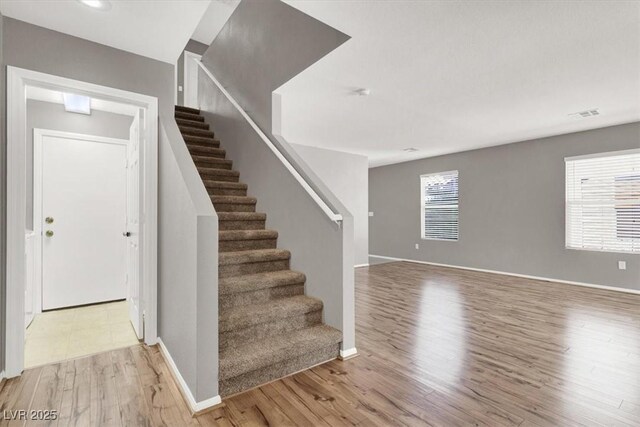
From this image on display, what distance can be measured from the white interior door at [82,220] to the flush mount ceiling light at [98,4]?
2323mm

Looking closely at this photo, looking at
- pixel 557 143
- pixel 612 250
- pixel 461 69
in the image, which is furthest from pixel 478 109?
pixel 612 250

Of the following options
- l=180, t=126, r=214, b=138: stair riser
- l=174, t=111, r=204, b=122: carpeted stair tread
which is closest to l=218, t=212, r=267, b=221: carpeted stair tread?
l=180, t=126, r=214, b=138: stair riser

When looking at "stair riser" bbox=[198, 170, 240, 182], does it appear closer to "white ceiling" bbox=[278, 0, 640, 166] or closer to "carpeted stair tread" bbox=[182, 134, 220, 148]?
"carpeted stair tread" bbox=[182, 134, 220, 148]

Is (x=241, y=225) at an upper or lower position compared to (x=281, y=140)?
lower

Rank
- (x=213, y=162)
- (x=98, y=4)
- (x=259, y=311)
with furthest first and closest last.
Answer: (x=213, y=162) → (x=259, y=311) → (x=98, y=4)

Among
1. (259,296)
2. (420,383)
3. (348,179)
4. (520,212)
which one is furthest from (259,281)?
(520,212)

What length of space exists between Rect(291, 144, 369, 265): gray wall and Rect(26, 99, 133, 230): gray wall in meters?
3.12

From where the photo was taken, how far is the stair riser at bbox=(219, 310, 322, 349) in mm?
2146

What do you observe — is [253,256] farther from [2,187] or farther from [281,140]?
[2,187]

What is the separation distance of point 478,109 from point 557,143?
234 centimetres

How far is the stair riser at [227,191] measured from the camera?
11.1 ft

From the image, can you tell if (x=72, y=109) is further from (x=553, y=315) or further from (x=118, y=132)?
(x=553, y=315)

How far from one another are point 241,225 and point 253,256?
58 cm

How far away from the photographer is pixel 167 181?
2477 millimetres
